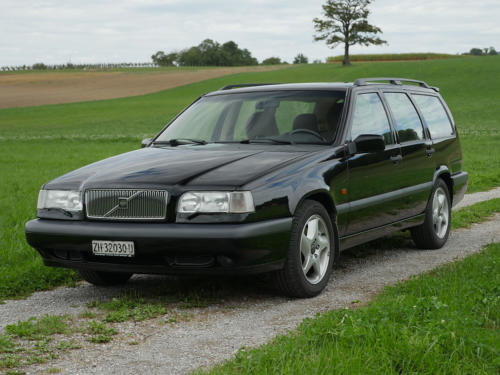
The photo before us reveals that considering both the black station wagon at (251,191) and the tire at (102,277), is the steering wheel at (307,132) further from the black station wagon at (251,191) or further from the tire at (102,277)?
the tire at (102,277)

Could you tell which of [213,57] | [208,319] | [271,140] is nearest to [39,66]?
[213,57]

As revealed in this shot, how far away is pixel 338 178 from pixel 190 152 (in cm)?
122

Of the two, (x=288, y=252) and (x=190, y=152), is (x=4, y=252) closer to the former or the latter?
(x=190, y=152)

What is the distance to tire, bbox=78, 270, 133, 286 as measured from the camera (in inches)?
241

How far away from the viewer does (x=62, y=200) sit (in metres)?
5.52

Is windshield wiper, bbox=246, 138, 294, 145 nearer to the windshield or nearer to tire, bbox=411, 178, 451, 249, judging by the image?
the windshield

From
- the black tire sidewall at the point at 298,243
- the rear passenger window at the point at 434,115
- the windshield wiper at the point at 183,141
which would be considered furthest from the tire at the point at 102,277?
the rear passenger window at the point at 434,115

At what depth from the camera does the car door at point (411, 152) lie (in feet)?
23.9

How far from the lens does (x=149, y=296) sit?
5.73 meters

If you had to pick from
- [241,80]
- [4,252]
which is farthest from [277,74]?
[4,252]

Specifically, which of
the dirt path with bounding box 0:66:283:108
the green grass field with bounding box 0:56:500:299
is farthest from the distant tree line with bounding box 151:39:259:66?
the green grass field with bounding box 0:56:500:299

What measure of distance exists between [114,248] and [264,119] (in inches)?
79.6

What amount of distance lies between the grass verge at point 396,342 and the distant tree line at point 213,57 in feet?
423

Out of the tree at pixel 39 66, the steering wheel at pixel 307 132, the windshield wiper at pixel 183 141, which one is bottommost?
the windshield wiper at pixel 183 141
